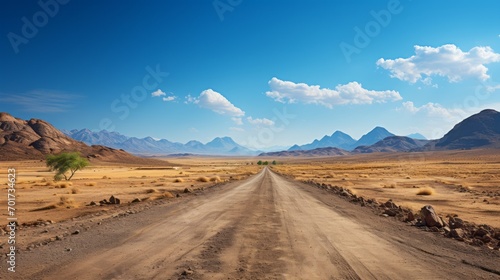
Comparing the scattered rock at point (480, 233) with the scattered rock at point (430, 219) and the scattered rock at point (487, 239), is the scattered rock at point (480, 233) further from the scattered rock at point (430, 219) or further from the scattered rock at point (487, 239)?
the scattered rock at point (430, 219)

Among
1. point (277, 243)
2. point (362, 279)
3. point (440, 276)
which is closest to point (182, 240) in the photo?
point (277, 243)

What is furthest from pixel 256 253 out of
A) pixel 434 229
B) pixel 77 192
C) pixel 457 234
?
pixel 77 192

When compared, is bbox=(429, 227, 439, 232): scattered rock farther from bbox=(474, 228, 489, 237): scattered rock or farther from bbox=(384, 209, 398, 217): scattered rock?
bbox=(384, 209, 398, 217): scattered rock

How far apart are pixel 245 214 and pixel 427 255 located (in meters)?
8.05

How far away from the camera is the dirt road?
6.42 meters

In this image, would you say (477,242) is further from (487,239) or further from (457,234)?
(457,234)

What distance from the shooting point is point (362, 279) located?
6051 mm

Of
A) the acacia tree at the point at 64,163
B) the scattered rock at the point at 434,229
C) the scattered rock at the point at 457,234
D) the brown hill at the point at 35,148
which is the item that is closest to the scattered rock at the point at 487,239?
the scattered rock at the point at 457,234

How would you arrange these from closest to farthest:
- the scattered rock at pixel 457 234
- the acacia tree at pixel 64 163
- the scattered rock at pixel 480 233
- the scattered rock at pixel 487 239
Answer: the scattered rock at pixel 487 239, the scattered rock at pixel 457 234, the scattered rock at pixel 480 233, the acacia tree at pixel 64 163

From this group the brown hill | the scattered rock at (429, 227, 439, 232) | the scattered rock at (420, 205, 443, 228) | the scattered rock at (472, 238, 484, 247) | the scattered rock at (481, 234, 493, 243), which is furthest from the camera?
the brown hill

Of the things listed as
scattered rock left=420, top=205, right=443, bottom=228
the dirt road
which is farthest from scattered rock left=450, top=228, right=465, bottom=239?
scattered rock left=420, top=205, right=443, bottom=228

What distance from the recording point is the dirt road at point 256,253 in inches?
253

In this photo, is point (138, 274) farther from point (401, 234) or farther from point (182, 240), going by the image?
point (401, 234)

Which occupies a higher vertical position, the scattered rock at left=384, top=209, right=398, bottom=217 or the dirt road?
the dirt road
